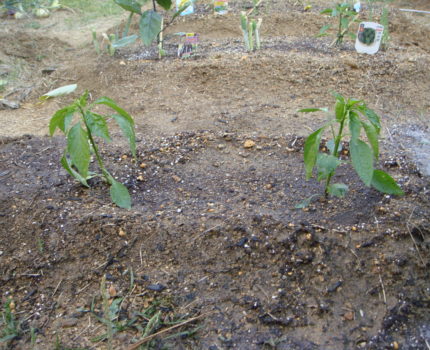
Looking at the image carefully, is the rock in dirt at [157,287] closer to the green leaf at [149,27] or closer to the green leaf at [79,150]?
the green leaf at [79,150]

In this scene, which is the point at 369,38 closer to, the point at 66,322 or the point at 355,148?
the point at 355,148

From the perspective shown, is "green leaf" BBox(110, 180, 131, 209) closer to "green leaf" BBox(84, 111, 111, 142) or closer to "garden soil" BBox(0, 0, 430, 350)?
"garden soil" BBox(0, 0, 430, 350)

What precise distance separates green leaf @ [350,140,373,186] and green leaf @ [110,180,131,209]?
0.80 metres

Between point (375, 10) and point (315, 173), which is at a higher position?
point (375, 10)

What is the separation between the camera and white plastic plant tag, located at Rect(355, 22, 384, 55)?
293cm

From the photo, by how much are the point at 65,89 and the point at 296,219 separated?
88 cm

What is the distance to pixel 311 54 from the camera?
3.05 meters

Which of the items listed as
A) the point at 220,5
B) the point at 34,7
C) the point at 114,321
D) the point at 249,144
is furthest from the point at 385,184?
the point at 34,7

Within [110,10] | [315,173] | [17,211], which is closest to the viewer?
[17,211]

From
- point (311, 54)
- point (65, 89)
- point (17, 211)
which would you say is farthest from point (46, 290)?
point (311, 54)

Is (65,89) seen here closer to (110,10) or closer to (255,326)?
(255,326)

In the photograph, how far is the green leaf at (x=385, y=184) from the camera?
1.39 metres

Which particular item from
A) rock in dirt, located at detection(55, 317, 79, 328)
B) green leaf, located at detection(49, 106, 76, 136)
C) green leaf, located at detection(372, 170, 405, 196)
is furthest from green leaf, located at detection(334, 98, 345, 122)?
rock in dirt, located at detection(55, 317, 79, 328)

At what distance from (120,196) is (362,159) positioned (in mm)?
848
